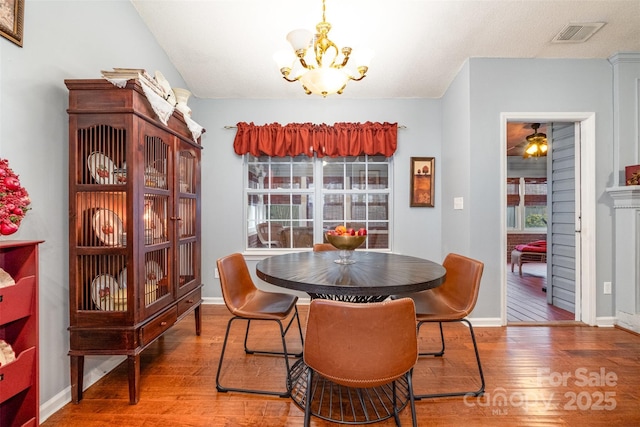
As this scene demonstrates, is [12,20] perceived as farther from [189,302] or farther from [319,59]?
[189,302]

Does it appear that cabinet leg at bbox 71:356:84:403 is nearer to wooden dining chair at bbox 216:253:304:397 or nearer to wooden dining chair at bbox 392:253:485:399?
wooden dining chair at bbox 216:253:304:397

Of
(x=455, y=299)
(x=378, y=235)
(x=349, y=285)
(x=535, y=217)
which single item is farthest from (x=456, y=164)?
(x=535, y=217)

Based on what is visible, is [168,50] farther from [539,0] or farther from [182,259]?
[539,0]

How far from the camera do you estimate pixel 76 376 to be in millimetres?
1692

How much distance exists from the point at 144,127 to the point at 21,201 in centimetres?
81

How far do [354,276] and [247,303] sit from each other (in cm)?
88

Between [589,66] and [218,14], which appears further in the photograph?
[589,66]

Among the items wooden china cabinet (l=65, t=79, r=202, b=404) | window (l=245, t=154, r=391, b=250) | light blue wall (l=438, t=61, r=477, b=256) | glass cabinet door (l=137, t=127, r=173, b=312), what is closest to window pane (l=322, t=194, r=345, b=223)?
window (l=245, t=154, r=391, b=250)

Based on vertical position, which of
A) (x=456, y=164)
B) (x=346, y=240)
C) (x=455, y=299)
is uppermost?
(x=456, y=164)

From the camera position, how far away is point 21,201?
112cm

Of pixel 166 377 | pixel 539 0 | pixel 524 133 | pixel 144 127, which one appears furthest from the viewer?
pixel 524 133

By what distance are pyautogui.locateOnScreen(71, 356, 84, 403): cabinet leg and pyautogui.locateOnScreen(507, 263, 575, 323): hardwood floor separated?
144 inches

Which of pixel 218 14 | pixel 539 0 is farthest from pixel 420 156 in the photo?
pixel 218 14

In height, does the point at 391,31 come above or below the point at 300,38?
above
